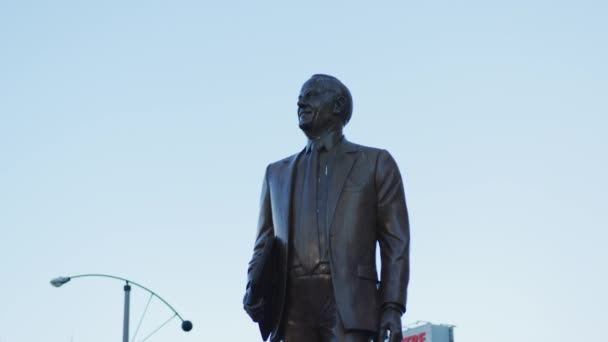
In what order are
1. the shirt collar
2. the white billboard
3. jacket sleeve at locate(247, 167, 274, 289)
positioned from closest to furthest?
1. jacket sleeve at locate(247, 167, 274, 289)
2. the shirt collar
3. the white billboard

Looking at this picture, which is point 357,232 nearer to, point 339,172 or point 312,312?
point 339,172

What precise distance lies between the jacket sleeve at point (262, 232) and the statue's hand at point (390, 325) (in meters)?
1.08

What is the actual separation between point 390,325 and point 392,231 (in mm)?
843

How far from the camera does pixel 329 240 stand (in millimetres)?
9375

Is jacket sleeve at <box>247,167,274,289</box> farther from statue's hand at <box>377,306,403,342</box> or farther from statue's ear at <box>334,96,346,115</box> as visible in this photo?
statue's hand at <box>377,306,403,342</box>

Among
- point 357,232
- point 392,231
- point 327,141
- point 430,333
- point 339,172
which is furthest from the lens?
point 430,333

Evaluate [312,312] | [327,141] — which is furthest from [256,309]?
[327,141]

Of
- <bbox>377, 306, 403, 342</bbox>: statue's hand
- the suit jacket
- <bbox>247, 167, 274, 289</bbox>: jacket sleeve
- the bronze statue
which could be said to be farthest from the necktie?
<bbox>377, 306, 403, 342</bbox>: statue's hand

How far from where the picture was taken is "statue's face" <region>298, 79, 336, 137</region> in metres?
9.96

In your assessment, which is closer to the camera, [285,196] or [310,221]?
[310,221]

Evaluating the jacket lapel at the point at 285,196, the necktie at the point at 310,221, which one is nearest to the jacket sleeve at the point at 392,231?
the necktie at the point at 310,221

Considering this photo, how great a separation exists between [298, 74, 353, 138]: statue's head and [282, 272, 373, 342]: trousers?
132 centimetres

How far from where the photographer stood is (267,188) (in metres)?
10.2

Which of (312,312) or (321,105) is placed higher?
(321,105)
